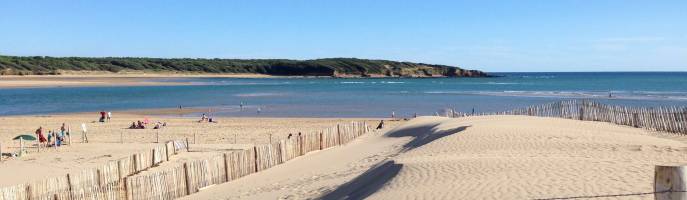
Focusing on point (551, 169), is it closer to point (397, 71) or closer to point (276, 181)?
point (276, 181)

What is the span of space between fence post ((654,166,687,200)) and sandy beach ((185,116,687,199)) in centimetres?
320

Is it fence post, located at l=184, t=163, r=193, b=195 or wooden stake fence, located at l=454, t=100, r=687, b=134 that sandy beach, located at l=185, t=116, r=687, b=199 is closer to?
fence post, located at l=184, t=163, r=193, b=195

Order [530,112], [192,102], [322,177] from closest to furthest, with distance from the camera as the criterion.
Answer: [322,177], [530,112], [192,102]

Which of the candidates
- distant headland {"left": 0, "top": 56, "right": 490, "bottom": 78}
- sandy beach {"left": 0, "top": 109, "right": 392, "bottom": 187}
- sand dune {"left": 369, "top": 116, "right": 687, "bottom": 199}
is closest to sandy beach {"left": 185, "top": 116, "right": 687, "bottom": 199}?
sand dune {"left": 369, "top": 116, "right": 687, "bottom": 199}

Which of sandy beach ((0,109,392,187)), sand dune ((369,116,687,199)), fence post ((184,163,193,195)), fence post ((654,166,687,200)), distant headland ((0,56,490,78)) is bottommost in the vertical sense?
sandy beach ((0,109,392,187))

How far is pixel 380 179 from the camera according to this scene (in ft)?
45.7

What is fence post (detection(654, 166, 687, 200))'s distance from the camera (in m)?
6.74

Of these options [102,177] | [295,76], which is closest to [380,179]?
[102,177]

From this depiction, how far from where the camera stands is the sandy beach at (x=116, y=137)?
71.4ft

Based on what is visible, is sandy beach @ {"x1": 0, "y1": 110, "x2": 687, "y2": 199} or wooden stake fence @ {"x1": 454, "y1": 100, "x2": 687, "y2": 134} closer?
sandy beach @ {"x1": 0, "y1": 110, "x2": 687, "y2": 199}

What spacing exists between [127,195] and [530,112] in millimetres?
22937

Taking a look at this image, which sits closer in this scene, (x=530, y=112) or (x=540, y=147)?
(x=540, y=147)

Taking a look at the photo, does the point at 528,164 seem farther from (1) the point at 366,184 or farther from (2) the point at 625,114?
(2) the point at 625,114

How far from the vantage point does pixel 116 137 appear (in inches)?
1240
